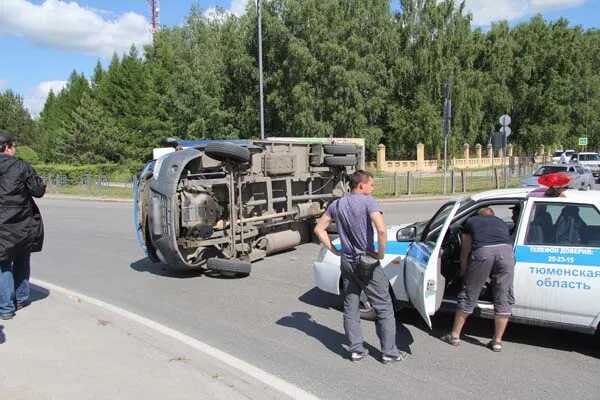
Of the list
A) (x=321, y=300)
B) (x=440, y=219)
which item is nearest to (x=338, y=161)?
(x=321, y=300)

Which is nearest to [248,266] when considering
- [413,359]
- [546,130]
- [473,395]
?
[413,359]

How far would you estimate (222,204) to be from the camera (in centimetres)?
882

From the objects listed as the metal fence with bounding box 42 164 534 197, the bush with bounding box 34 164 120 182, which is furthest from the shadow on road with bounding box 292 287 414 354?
the bush with bounding box 34 164 120 182

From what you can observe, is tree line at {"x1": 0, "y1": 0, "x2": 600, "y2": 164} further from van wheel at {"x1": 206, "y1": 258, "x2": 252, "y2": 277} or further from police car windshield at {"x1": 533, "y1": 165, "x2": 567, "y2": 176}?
van wheel at {"x1": 206, "y1": 258, "x2": 252, "y2": 277}

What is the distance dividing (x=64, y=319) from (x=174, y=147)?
13.7 feet

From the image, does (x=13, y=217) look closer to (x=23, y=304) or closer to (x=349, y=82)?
(x=23, y=304)

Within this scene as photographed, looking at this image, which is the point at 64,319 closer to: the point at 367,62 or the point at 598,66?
the point at 367,62

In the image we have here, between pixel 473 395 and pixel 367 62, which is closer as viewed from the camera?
pixel 473 395

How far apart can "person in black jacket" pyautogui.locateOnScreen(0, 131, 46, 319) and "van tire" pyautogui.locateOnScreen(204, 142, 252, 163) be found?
2756mm

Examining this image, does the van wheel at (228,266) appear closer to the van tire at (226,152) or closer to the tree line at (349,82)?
the van tire at (226,152)

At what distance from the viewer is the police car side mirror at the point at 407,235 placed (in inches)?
230

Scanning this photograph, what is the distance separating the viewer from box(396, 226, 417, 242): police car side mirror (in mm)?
5848

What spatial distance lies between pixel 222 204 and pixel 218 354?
408 cm

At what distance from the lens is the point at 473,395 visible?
4145 millimetres
